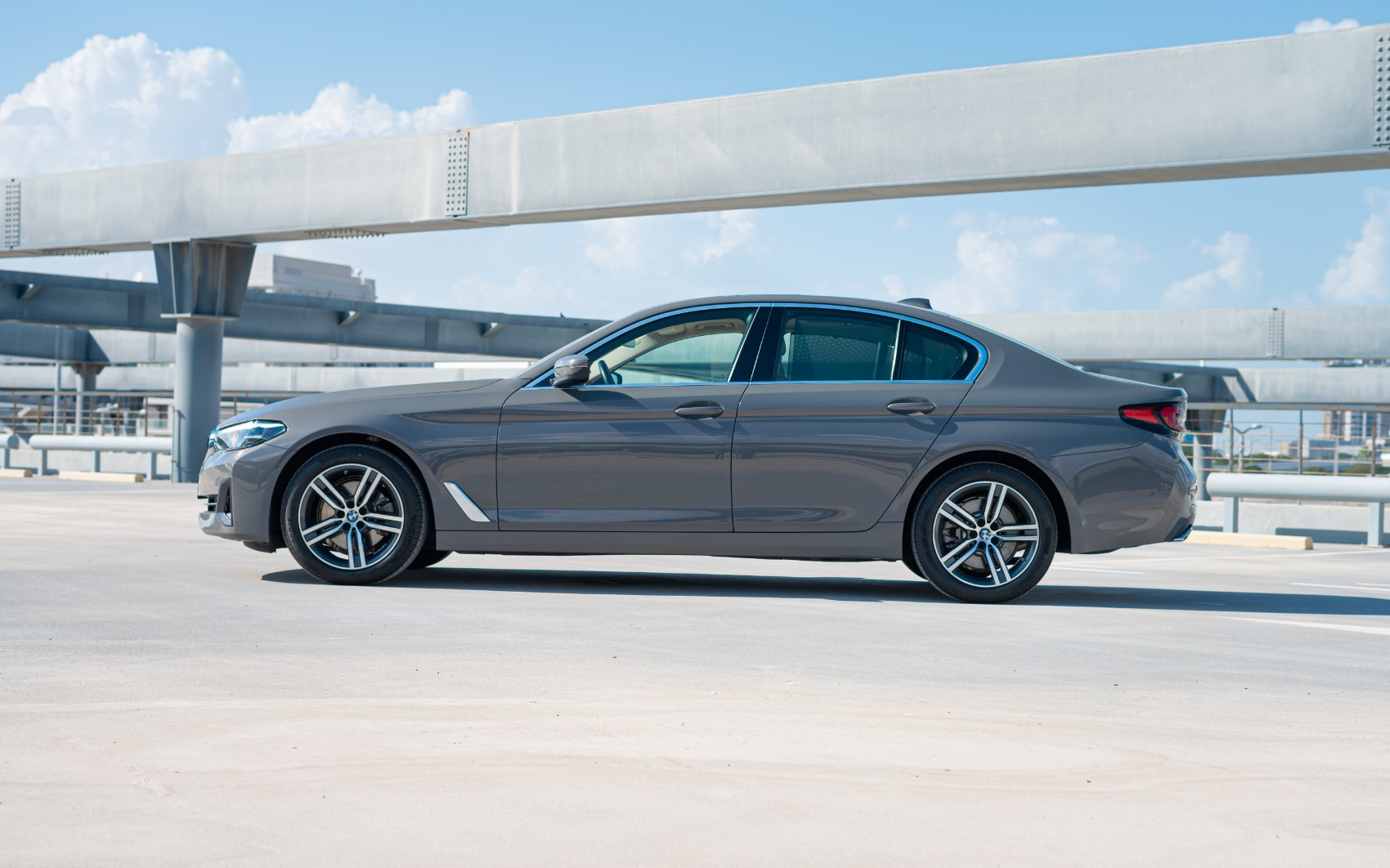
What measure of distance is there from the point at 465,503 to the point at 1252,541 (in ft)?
30.1

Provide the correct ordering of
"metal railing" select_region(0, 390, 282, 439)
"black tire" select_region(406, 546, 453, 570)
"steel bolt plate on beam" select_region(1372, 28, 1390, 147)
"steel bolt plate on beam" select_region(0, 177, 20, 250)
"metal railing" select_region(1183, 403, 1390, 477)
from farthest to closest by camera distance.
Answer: "metal railing" select_region(0, 390, 282, 439) < "steel bolt plate on beam" select_region(0, 177, 20, 250) < "metal railing" select_region(1183, 403, 1390, 477) < "steel bolt plate on beam" select_region(1372, 28, 1390, 147) < "black tire" select_region(406, 546, 453, 570)

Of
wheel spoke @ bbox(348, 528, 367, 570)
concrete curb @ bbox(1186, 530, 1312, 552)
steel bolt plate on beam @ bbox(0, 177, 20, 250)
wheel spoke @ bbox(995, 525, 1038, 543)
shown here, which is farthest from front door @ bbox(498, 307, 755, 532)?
steel bolt plate on beam @ bbox(0, 177, 20, 250)

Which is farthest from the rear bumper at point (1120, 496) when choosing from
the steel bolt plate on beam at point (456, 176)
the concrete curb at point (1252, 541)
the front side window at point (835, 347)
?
the steel bolt plate on beam at point (456, 176)

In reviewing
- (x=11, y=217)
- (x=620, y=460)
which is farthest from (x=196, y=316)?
(x=620, y=460)

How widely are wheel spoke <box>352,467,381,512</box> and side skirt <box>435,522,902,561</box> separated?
1.75ft

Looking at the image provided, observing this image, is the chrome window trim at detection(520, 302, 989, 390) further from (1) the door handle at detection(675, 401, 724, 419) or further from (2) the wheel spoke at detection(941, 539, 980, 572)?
(2) the wheel spoke at detection(941, 539, 980, 572)

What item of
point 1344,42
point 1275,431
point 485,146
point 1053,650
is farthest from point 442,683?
point 1275,431

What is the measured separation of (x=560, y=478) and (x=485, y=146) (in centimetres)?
1366

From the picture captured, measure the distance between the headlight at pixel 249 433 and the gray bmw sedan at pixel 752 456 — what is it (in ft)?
0.06

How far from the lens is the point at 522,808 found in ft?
10.6

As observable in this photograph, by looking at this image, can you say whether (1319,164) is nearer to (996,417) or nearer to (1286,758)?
(996,417)

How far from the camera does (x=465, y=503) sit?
7.40 metres

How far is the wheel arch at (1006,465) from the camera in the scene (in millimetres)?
7273

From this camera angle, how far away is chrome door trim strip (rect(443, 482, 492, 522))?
7.39 metres
